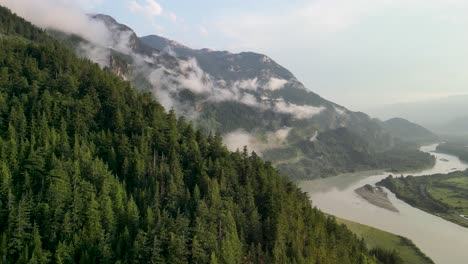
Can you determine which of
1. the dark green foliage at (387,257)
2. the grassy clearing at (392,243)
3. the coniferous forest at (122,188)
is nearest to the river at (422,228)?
the grassy clearing at (392,243)

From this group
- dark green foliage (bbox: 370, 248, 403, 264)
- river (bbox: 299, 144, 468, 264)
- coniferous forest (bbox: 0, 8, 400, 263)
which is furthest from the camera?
river (bbox: 299, 144, 468, 264)

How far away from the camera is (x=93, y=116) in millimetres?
106500

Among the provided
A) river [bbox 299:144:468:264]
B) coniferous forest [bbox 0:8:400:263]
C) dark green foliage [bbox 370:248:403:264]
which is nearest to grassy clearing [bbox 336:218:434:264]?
river [bbox 299:144:468:264]

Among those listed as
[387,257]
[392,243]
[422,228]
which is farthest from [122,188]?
[422,228]

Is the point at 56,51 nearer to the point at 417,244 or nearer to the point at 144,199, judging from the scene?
the point at 144,199

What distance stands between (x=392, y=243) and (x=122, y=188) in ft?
308

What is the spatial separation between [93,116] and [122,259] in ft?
173

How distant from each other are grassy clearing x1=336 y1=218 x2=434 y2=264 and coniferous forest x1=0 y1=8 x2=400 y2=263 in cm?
1676

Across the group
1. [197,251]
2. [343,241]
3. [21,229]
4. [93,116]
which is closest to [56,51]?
[93,116]

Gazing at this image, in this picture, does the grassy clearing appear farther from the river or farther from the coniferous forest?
the coniferous forest

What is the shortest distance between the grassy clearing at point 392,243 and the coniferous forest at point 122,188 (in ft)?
55.0

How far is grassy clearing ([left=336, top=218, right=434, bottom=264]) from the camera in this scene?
404 ft

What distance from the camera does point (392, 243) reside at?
136 m

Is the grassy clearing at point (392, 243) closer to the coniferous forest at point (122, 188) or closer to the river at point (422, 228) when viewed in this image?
the river at point (422, 228)
